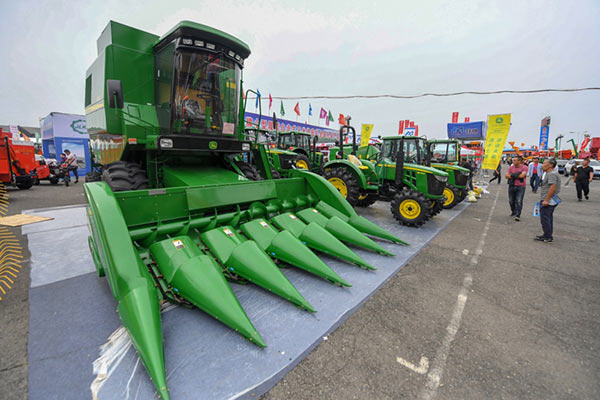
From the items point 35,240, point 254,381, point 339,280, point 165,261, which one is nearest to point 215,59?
point 165,261

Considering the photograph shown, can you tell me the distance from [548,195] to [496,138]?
28.4ft

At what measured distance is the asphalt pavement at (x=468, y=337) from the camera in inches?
68.1

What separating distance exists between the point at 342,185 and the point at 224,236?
426 cm

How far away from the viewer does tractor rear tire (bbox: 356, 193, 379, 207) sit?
6.92 m

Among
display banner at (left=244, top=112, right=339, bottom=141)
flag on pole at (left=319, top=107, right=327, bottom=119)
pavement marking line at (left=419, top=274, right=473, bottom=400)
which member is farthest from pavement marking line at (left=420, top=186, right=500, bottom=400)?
flag on pole at (left=319, top=107, right=327, bottom=119)

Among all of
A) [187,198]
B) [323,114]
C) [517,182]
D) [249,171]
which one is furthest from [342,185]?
[323,114]

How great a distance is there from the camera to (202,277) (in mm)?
2088

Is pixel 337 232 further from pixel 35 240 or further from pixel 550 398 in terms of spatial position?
pixel 35 240

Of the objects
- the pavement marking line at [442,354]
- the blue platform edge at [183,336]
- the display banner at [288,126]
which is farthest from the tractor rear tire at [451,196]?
the display banner at [288,126]

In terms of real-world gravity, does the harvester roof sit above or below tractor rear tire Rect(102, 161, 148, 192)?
above

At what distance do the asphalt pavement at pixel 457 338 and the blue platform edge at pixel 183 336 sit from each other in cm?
10

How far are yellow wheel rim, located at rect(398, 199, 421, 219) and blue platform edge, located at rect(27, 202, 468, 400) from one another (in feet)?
7.72

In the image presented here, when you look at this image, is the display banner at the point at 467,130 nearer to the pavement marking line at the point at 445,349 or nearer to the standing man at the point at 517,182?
the standing man at the point at 517,182

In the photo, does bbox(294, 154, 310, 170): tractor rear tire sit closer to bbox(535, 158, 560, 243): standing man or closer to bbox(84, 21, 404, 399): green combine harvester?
bbox(84, 21, 404, 399): green combine harvester
